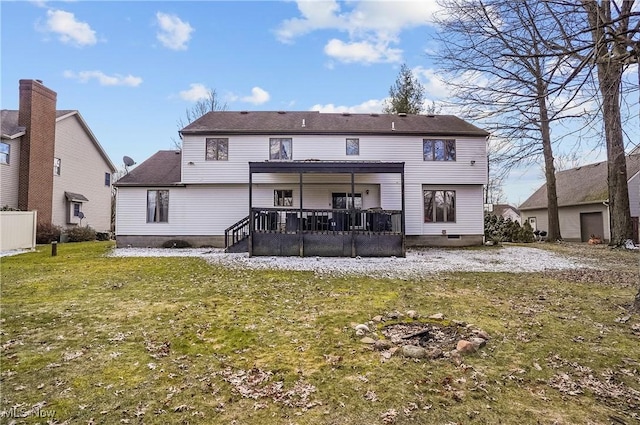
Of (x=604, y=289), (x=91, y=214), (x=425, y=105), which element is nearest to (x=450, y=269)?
(x=604, y=289)

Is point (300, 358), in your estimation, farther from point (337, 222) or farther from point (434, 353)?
point (337, 222)

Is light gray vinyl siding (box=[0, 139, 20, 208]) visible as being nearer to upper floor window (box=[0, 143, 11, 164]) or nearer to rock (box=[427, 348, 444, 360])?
upper floor window (box=[0, 143, 11, 164])

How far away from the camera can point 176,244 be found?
16531 millimetres

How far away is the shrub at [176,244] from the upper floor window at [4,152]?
11.2 meters

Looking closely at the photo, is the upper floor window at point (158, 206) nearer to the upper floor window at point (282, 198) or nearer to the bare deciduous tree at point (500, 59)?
the upper floor window at point (282, 198)

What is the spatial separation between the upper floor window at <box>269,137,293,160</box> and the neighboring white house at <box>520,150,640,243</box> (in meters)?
20.1

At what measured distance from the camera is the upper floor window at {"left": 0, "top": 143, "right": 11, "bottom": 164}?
19.1 meters

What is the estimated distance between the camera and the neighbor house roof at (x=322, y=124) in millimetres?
16578

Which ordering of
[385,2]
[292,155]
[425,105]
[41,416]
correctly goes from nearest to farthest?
[41,416], [385,2], [292,155], [425,105]

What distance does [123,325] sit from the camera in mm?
5152

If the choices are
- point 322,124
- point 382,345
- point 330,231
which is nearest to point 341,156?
point 322,124

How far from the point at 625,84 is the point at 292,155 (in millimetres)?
12693

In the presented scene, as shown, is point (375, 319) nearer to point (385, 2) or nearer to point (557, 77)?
point (557, 77)

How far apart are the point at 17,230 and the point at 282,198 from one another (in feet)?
36.4
